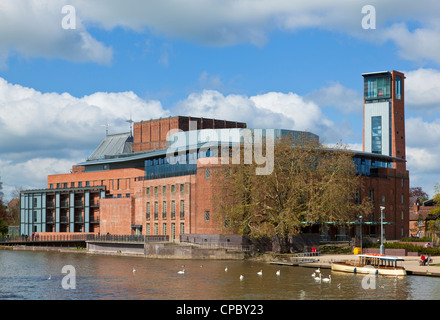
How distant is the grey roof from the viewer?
129 m

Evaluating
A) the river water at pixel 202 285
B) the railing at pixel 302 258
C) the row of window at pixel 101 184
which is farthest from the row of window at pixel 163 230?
the river water at pixel 202 285

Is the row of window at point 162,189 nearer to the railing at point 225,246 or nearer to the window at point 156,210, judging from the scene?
the window at point 156,210

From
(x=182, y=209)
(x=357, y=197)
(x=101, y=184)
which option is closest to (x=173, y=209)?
(x=182, y=209)

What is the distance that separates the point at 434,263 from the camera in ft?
206

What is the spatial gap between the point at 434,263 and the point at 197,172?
119 ft

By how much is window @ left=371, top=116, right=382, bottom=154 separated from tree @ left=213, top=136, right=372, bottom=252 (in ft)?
304

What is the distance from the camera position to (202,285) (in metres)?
48.5

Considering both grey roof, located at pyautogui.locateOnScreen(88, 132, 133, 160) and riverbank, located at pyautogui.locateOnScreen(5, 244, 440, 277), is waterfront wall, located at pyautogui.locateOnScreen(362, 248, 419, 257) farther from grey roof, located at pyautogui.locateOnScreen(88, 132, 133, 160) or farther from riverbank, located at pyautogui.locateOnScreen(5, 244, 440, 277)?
grey roof, located at pyautogui.locateOnScreen(88, 132, 133, 160)

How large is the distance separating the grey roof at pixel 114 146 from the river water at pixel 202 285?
65.7 metres

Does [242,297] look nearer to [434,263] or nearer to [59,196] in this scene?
[434,263]

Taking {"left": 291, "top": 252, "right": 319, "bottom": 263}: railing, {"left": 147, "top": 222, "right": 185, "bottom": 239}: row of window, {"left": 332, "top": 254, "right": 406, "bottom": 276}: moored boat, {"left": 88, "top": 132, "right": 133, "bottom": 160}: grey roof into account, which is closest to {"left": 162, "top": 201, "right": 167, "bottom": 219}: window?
{"left": 147, "top": 222, "right": 185, "bottom": 239}: row of window

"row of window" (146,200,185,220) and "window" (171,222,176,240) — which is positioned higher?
"row of window" (146,200,185,220)

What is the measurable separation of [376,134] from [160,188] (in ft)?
291

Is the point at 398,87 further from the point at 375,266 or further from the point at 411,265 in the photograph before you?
the point at 375,266
